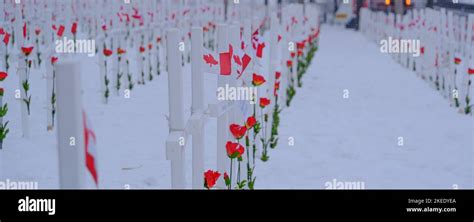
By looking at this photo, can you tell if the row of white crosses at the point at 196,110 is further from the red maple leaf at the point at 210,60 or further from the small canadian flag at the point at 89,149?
the small canadian flag at the point at 89,149

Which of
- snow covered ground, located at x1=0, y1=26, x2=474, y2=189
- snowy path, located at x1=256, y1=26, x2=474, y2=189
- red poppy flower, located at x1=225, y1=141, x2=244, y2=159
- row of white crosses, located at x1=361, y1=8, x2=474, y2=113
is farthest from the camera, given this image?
row of white crosses, located at x1=361, y1=8, x2=474, y2=113

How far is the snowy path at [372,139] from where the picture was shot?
455 centimetres

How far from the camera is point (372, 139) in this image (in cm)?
571

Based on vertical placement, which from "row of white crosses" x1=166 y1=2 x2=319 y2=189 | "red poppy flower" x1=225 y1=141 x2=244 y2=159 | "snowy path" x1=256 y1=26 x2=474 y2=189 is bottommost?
"snowy path" x1=256 y1=26 x2=474 y2=189

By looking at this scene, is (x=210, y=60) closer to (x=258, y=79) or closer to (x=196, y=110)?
(x=196, y=110)

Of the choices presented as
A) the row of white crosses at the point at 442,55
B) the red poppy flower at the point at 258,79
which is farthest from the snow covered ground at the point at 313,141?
the red poppy flower at the point at 258,79

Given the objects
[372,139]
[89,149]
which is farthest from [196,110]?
[372,139]

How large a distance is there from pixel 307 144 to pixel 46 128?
2113mm

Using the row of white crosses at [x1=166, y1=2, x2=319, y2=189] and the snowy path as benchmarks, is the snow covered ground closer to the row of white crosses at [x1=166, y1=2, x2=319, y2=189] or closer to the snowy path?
the snowy path

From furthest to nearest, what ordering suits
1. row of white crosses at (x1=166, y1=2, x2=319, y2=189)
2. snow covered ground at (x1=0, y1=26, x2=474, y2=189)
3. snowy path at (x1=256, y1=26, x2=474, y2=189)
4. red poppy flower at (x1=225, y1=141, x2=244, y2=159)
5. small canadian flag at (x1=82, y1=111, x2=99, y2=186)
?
snowy path at (x1=256, y1=26, x2=474, y2=189), snow covered ground at (x1=0, y1=26, x2=474, y2=189), red poppy flower at (x1=225, y1=141, x2=244, y2=159), row of white crosses at (x1=166, y1=2, x2=319, y2=189), small canadian flag at (x1=82, y1=111, x2=99, y2=186)

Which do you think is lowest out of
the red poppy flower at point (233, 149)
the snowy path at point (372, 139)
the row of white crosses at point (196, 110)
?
the snowy path at point (372, 139)

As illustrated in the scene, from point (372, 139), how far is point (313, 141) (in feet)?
1.70

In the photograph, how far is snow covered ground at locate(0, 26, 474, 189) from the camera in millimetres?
4406

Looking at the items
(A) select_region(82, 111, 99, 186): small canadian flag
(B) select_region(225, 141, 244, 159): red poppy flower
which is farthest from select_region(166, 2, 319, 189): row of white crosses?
(A) select_region(82, 111, 99, 186): small canadian flag
